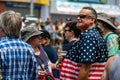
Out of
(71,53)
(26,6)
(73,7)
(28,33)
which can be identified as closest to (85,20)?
(71,53)

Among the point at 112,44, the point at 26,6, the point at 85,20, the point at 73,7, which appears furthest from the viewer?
the point at 73,7

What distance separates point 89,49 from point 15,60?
910 mm

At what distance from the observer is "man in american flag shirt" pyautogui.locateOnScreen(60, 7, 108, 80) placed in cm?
505

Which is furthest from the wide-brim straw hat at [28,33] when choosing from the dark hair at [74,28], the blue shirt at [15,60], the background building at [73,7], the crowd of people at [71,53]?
the background building at [73,7]

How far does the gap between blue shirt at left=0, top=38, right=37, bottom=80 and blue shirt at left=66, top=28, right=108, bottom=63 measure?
0.60 meters

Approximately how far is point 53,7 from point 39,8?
1.31 metres

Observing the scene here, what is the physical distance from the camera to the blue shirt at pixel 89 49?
5027mm

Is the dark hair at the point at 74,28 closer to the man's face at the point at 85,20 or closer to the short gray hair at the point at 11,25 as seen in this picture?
the man's face at the point at 85,20

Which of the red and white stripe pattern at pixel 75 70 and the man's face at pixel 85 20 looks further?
the man's face at pixel 85 20

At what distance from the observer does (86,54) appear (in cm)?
501

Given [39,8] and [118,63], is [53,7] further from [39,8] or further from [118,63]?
[118,63]

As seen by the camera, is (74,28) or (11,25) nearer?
(11,25)

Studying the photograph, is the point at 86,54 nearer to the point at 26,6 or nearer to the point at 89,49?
the point at 89,49

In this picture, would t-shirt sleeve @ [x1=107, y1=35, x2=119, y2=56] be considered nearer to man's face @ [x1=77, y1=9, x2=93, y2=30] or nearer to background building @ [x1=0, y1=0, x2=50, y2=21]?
man's face @ [x1=77, y1=9, x2=93, y2=30]
